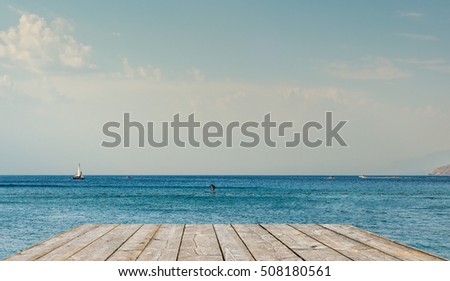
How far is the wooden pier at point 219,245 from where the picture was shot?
4227mm

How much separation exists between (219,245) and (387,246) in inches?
57.1

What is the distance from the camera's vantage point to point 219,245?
4.82m

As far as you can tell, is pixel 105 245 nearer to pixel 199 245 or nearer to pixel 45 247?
pixel 45 247

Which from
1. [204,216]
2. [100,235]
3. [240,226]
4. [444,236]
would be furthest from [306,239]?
[204,216]

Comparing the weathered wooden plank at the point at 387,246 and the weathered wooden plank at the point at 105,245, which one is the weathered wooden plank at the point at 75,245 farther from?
the weathered wooden plank at the point at 387,246

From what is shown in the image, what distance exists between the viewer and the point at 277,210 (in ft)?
150

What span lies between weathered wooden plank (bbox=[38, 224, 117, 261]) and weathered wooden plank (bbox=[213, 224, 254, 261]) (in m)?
1.19

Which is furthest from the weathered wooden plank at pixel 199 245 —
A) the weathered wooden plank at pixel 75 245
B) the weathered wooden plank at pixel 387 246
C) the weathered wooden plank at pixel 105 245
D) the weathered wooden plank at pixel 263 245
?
the weathered wooden plank at pixel 387 246

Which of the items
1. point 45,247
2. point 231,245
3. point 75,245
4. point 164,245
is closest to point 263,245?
point 231,245

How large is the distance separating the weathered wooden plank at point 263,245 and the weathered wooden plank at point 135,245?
902mm
